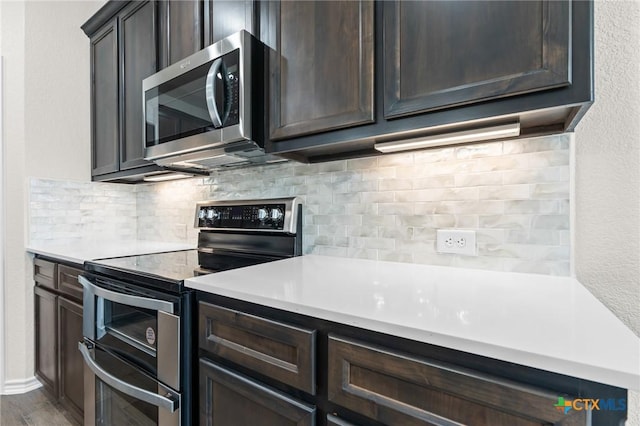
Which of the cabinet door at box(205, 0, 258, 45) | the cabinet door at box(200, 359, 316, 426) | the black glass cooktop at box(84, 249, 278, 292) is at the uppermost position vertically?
the cabinet door at box(205, 0, 258, 45)

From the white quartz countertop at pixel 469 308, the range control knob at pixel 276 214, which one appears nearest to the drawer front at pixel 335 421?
the white quartz countertop at pixel 469 308

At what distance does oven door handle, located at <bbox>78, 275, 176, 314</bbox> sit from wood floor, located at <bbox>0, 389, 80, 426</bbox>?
3.04 ft

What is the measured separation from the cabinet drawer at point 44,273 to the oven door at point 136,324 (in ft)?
1.81

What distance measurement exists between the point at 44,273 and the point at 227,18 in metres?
1.92

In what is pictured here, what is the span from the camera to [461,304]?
0.76 meters

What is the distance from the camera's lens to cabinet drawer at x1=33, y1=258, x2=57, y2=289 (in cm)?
185

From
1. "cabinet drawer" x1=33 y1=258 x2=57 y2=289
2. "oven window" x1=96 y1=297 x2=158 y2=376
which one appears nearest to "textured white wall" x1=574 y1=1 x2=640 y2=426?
"oven window" x1=96 y1=297 x2=158 y2=376

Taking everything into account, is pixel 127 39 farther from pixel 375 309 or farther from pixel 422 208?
pixel 375 309

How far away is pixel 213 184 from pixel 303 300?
145 cm

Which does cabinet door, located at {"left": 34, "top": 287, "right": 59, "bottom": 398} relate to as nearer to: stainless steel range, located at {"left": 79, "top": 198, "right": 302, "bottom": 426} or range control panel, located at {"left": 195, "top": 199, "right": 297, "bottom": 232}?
stainless steel range, located at {"left": 79, "top": 198, "right": 302, "bottom": 426}

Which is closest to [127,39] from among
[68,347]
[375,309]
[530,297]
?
[68,347]

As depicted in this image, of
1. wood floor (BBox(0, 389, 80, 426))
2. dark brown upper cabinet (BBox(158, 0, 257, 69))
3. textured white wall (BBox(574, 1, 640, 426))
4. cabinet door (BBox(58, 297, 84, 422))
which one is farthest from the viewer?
wood floor (BBox(0, 389, 80, 426))

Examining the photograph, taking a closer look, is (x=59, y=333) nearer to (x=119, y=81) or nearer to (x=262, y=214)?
(x=262, y=214)

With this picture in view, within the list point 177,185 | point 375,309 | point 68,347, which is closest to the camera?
point 375,309
